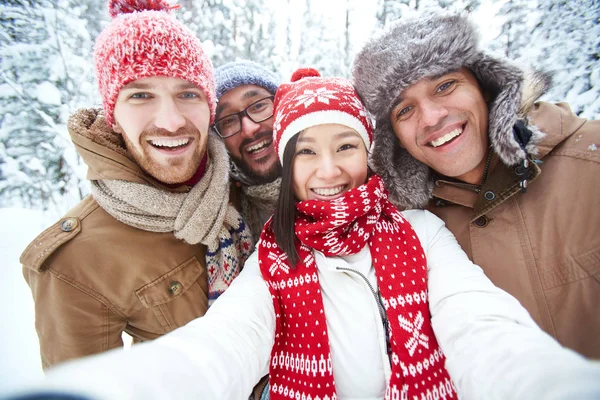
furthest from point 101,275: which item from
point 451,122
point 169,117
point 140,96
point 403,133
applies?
point 451,122

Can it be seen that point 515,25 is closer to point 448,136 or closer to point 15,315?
point 448,136

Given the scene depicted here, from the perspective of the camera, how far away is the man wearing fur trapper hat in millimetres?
1579

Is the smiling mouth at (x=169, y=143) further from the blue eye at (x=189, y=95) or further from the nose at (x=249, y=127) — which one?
A: the nose at (x=249, y=127)

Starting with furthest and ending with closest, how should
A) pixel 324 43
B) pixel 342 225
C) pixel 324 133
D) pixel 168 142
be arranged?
pixel 324 43, pixel 168 142, pixel 324 133, pixel 342 225

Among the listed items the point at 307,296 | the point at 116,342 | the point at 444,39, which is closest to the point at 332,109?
the point at 444,39

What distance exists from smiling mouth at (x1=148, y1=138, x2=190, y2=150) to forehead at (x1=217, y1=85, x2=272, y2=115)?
80cm

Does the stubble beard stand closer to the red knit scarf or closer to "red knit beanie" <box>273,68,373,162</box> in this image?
"red knit beanie" <box>273,68,373,162</box>

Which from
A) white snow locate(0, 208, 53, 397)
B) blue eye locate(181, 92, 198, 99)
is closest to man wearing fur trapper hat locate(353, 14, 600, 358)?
blue eye locate(181, 92, 198, 99)

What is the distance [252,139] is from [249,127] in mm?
115

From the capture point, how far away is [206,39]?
32.4 feet

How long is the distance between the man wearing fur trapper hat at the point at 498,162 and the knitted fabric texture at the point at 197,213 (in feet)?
4.16

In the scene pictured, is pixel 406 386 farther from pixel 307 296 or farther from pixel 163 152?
pixel 163 152

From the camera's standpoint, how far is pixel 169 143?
2006 mm

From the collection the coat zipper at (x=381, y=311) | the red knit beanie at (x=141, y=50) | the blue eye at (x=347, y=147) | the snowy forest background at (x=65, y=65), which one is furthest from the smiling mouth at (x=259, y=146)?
the snowy forest background at (x=65, y=65)
